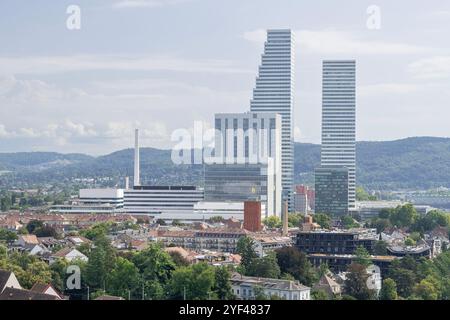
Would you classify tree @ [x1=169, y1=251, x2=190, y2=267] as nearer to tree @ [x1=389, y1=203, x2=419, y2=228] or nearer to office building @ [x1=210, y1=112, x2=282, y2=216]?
office building @ [x1=210, y1=112, x2=282, y2=216]

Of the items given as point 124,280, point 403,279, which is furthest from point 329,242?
point 124,280

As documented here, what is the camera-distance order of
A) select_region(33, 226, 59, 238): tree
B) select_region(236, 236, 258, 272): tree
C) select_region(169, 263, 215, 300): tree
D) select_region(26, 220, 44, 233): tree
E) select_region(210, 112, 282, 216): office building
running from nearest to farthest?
select_region(169, 263, 215, 300): tree
select_region(236, 236, 258, 272): tree
select_region(33, 226, 59, 238): tree
select_region(26, 220, 44, 233): tree
select_region(210, 112, 282, 216): office building

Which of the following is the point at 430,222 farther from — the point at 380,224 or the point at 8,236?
the point at 8,236

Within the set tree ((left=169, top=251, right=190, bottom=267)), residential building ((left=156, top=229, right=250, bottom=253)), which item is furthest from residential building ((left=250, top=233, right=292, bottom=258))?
tree ((left=169, top=251, right=190, bottom=267))

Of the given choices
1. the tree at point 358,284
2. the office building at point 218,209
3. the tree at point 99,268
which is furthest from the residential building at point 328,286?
the office building at point 218,209
